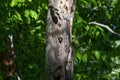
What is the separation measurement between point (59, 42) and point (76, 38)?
3.57 metres

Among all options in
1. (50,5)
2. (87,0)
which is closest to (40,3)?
(87,0)

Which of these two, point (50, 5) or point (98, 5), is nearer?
point (50, 5)

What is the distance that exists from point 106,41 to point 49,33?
4355 mm

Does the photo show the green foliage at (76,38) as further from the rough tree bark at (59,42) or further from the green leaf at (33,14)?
the rough tree bark at (59,42)

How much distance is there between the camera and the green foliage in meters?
7.32

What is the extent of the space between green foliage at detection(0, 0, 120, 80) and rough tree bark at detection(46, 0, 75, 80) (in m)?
2.82

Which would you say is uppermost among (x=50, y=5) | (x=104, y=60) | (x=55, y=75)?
(x=50, y=5)

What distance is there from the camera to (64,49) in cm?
418

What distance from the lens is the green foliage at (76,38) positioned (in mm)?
7316

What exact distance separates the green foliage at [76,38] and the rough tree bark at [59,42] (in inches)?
111

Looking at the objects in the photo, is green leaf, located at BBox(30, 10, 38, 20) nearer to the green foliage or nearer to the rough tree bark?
the green foliage

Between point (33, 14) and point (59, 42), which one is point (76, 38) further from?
point (59, 42)

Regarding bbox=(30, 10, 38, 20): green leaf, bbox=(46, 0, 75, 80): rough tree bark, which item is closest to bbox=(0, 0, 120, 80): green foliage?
bbox=(30, 10, 38, 20): green leaf

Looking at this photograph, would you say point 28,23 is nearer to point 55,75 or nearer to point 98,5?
point 98,5
